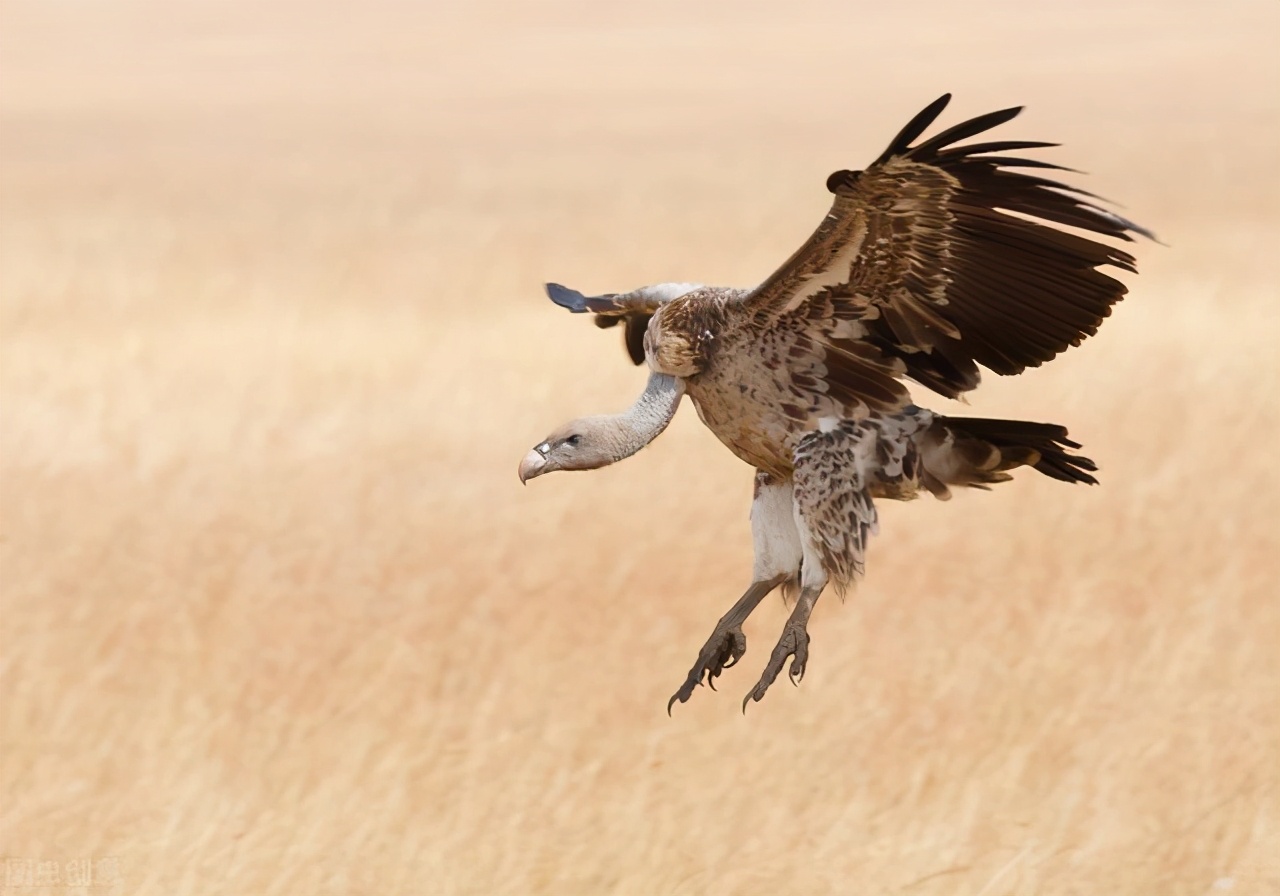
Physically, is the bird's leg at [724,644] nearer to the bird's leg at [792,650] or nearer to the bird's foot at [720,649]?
the bird's foot at [720,649]

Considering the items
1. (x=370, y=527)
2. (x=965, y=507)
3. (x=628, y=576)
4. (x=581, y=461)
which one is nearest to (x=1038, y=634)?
(x=965, y=507)

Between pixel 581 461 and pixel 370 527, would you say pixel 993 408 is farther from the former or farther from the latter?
pixel 581 461

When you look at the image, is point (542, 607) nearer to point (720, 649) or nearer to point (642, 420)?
point (720, 649)

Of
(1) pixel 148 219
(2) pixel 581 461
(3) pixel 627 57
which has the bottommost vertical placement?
(3) pixel 627 57

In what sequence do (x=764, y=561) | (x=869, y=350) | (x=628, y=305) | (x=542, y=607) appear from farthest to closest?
1. (x=542, y=607)
2. (x=628, y=305)
3. (x=764, y=561)
4. (x=869, y=350)

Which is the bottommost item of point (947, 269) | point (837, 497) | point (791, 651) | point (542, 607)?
point (542, 607)

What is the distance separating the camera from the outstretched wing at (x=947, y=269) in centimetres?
528

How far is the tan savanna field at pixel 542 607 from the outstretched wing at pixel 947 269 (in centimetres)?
107

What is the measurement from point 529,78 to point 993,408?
1031 inches

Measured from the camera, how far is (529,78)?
3859cm

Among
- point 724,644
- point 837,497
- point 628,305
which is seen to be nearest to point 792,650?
point 724,644

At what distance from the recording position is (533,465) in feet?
17.7

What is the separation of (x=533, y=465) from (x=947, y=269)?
1269mm

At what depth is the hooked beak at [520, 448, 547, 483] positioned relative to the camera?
5.35 m
